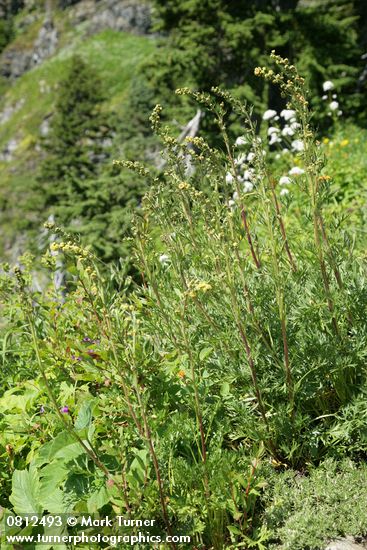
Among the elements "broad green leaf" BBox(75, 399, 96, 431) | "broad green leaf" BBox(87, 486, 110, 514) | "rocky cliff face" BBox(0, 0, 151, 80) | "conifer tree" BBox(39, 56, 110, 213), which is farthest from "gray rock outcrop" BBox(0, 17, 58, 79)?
"broad green leaf" BBox(87, 486, 110, 514)

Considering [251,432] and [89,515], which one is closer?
[89,515]

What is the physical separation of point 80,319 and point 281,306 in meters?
1.39

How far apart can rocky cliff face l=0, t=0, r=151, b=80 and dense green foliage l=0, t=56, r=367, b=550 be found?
31578 mm

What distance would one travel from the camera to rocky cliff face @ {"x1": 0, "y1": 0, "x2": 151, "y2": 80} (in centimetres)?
3466

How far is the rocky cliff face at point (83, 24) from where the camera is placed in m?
34.7

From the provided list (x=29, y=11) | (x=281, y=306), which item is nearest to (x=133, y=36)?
(x=29, y=11)

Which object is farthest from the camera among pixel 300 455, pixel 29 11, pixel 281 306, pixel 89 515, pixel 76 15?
pixel 29 11

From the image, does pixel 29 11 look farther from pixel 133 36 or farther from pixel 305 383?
pixel 305 383

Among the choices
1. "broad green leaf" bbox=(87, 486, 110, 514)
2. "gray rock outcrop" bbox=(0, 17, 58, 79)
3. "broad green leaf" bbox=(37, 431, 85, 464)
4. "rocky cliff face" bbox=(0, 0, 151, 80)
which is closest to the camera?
"broad green leaf" bbox=(87, 486, 110, 514)

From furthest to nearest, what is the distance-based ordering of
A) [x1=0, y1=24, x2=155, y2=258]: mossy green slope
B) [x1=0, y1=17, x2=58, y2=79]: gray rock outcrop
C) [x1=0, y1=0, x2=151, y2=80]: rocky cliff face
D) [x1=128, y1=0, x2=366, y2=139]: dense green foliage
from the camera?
[x1=0, y1=17, x2=58, y2=79]: gray rock outcrop → [x1=0, y1=0, x2=151, y2=80]: rocky cliff face → [x1=0, y1=24, x2=155, y2=258]: mossy green slope → [x1=128, y1=0, x2=366, y2=139]: dense green foliage

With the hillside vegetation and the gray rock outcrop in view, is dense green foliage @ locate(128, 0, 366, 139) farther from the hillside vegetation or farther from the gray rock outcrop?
the gray rock outcrop

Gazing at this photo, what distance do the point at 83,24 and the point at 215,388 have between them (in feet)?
141

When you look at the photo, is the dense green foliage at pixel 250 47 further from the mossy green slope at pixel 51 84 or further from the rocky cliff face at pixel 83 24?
the rocky cliff face at pixel 83 24

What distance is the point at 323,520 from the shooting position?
231 cm
